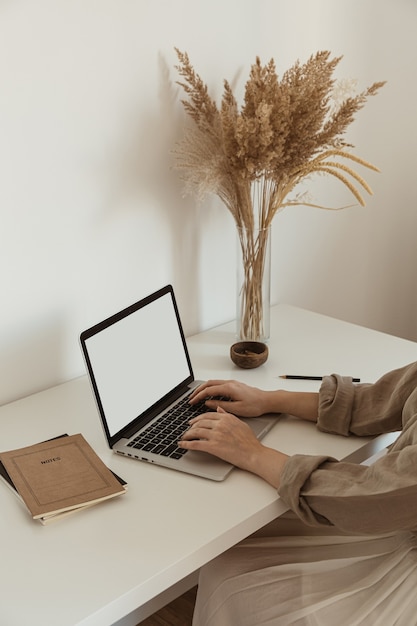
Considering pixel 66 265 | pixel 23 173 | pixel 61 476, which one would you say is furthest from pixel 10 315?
pixel 61 476

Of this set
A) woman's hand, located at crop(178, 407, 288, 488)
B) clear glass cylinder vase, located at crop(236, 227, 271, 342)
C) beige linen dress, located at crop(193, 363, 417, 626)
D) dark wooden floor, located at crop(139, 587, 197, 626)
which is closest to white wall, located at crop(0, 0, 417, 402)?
clear glass cylinder vase, located at crop(236, 227, 271, 342)

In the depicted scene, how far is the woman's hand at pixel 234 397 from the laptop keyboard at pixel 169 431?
0.02 metres

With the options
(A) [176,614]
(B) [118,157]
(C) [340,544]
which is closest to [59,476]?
(C) [340,544]

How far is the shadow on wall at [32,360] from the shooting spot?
54.7 inches

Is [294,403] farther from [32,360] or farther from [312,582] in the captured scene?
[32,360]

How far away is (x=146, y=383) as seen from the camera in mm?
1299

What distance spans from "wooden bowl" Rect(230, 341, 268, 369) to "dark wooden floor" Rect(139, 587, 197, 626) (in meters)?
0.67

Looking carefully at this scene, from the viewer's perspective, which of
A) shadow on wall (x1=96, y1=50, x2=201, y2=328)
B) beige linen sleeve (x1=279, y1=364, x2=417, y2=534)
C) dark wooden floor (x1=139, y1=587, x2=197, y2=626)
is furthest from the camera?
dark wooden floor (x1=139, y1=587, x2=197, y2=626)

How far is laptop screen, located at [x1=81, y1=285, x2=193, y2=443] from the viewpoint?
119cm

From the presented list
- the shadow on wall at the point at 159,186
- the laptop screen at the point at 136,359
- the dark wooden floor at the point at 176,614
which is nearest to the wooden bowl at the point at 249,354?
the laptop screen at the point at 136,359

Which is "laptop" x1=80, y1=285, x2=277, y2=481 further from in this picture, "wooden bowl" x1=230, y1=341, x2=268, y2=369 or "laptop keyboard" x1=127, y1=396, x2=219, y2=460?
"wooden bowl" x1=230, y1=341, x2=268, y2=369

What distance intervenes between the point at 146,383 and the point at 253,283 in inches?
16.1

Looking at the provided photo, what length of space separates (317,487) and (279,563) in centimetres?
21

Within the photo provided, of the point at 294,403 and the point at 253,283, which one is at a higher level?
the point at 253,283
